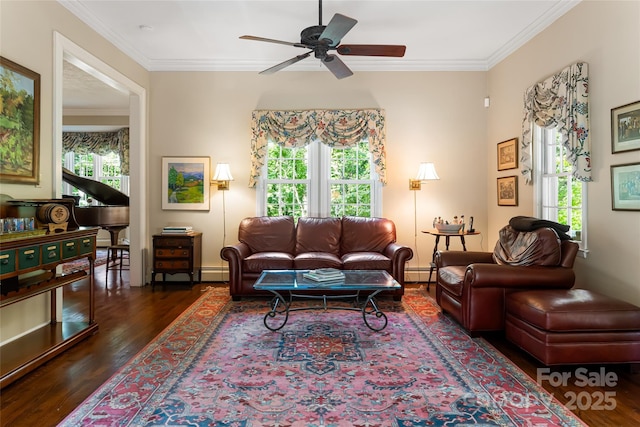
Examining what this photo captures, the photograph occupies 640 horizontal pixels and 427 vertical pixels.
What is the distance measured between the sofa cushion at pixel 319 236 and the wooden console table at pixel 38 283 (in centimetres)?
256

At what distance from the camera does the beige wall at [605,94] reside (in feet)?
10.2

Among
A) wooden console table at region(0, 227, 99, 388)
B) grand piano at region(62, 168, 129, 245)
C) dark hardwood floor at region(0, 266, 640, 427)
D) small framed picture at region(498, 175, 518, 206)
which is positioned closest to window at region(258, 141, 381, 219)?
small framed picture at region(498, 175, 518, 206)

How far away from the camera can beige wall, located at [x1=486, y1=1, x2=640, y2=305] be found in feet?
10.2

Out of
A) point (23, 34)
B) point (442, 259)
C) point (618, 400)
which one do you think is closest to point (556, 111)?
point (442, 259)

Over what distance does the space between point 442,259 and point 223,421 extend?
2830 millimetres

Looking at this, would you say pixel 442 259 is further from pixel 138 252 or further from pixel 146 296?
pixel 138 252

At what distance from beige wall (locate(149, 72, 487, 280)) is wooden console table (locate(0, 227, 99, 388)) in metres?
2.35

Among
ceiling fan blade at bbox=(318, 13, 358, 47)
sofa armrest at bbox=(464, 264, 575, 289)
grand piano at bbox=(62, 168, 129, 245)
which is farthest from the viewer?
grand piano at bbox=(62, 168, 129, 245)

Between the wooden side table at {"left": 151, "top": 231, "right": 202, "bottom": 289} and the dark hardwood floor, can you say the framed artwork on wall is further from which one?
the wooden side table at {"left": 151, "top": 231, "right": 202, "bottom": 289}

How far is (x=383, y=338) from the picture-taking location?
3357 millimetres

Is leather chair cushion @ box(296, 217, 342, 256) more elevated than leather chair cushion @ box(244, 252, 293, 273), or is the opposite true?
leather chair cushion @ box(296, 217, 342, 256)

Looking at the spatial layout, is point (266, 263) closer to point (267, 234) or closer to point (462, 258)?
point (267, 234)

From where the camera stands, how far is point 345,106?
18.5 feet

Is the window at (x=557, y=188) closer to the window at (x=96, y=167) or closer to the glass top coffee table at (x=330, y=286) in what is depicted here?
the glass top coffee table at (x=330, y=286)
